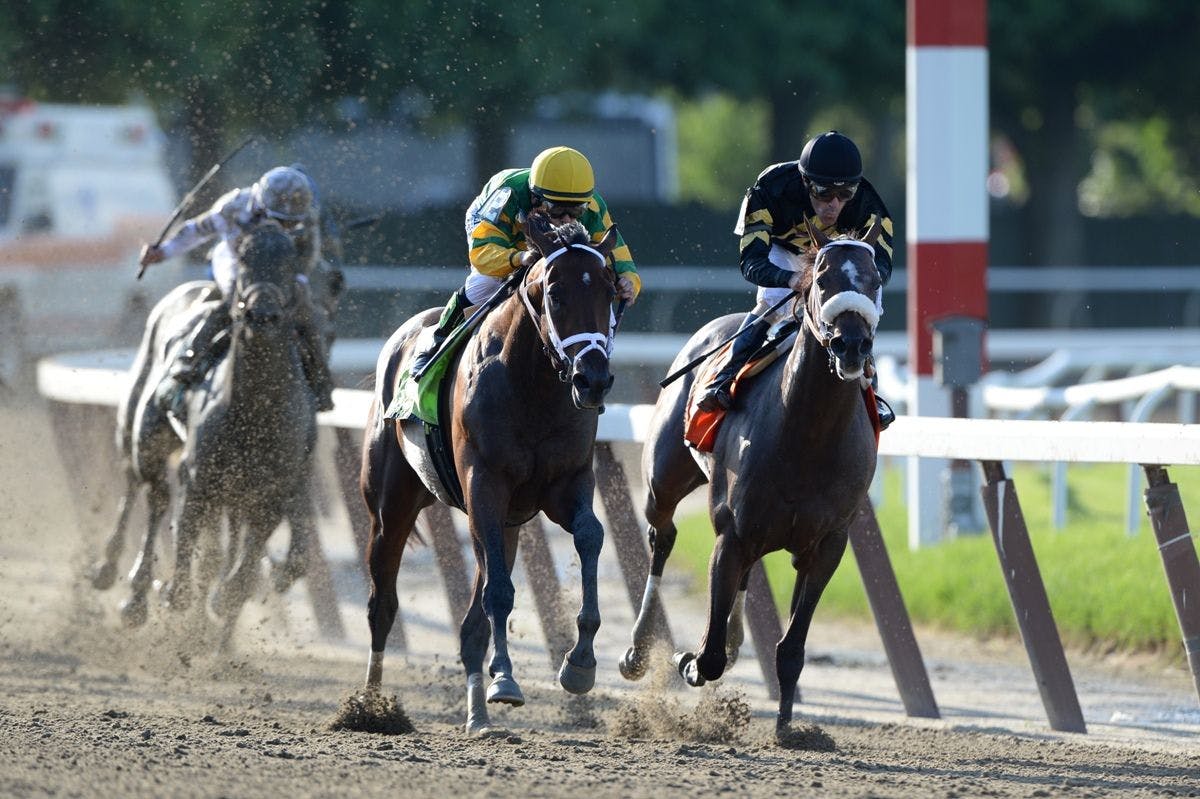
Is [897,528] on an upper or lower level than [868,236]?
lower

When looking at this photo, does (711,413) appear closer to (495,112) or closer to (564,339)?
(564,339)

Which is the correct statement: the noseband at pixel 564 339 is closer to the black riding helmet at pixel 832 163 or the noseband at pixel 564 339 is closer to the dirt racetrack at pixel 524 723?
the black riding helmet at pixel 832 163

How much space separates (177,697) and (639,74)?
1555cm

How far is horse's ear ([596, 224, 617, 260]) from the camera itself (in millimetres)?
6379

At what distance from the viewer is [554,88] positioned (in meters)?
20.2

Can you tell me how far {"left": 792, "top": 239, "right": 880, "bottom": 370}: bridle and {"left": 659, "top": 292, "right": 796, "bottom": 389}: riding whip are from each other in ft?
1.94

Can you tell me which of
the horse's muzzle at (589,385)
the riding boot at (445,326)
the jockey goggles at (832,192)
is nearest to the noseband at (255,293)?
the riding boot at (445,326)

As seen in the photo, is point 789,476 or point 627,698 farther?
point 627,698

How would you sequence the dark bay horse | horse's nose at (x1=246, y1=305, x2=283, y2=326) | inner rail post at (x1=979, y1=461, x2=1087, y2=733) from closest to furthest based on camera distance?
inner rail post at (x1=979, y1=461, x2=1087, y2=733), horse's nose at (x1=246, y1=305, x2=283, y2=326), the dark bay horse

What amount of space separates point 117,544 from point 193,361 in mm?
1325

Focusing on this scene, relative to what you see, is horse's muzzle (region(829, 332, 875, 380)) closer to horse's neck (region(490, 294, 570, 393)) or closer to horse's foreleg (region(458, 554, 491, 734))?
horse's neck (region(490, 294, 570, 393))

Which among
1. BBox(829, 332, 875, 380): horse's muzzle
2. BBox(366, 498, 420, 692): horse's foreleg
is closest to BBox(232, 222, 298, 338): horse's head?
BBox(366, 498, 420, 692): horse's foreleg

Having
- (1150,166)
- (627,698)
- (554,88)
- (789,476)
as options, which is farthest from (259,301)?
(1150,166)

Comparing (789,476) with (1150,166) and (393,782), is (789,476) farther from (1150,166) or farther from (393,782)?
(1150,166)
